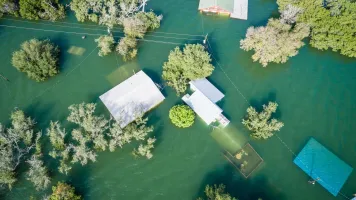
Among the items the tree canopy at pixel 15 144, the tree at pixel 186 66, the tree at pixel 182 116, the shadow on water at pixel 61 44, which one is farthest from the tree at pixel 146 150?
the shadow on water at pixel 61 44

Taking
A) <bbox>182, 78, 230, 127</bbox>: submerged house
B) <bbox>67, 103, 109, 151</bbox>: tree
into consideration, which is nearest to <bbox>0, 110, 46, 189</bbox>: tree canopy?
<bbox>67, 103, 109, 151</bbox>: tree

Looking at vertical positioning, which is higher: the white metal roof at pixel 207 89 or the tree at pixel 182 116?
the white metal roof at pixel 207 89

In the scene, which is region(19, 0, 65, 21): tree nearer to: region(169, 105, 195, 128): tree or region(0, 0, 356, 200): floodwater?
region(0, 0, 356, 200): floodwater

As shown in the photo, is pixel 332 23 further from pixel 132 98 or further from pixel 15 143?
pixel 15 143

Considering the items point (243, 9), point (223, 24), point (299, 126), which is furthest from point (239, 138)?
point (243, 9)

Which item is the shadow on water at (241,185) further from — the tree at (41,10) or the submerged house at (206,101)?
the tree at (41,10)

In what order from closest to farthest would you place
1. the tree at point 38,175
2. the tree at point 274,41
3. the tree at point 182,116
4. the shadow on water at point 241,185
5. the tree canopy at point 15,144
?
the tree at point 38,175 < the tree canopy at point 15,144 < the shadow on water at point 241,185 < the tree at point 182,116 < the tree at point 274,41
